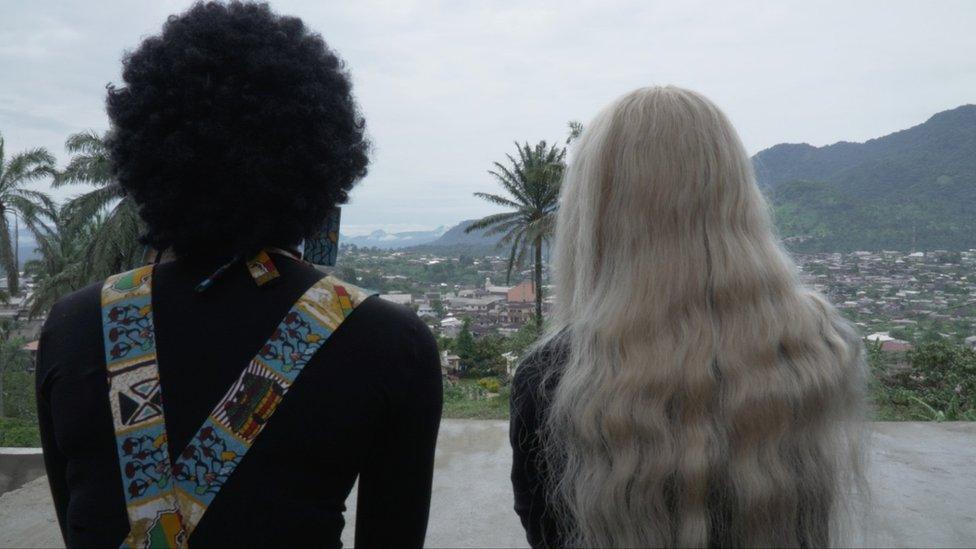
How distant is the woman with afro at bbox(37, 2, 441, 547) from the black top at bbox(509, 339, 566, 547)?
251 mm

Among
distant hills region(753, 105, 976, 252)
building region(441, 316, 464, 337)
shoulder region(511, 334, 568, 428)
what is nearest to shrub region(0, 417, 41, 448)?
shoulder region(511, 334, 568, 428)

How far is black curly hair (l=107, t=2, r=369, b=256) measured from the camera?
1111 millimetres

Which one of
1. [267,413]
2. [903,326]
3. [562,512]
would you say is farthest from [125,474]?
[903,326]

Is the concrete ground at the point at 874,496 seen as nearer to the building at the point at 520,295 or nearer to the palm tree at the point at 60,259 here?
the palm tree at the point at 60,259

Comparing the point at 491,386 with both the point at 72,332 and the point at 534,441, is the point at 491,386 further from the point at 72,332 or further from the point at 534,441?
the point at 72,332

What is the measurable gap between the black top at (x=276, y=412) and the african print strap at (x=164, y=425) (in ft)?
0.05

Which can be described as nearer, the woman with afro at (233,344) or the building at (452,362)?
the woman with afro at (233,344)

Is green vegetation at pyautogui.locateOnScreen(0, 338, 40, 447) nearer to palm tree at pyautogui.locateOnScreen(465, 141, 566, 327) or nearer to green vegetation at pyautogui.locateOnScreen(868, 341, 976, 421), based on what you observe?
palm tree at pyautogui.locateOnScreen(465, 141, 566, 327)

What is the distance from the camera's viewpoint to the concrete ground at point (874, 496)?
3299 mm

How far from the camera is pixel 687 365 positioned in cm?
113

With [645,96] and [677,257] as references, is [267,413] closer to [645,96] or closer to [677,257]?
[677,257]

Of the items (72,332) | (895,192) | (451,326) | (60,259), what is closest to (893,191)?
(895,192)

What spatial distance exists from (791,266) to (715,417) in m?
0.37

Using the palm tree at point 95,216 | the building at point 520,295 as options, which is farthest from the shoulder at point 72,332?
the building at point 520,295
